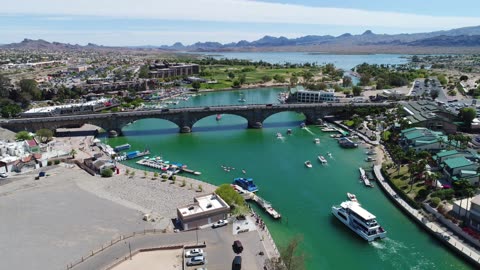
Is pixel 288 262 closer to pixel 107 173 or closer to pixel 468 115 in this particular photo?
pixel 107 173

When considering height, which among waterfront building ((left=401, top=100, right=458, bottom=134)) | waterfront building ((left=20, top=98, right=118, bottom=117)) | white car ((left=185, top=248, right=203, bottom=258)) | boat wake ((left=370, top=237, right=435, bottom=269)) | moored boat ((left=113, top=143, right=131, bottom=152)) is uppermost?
waterfront building ((left=401, top=100, right=458, bottom=134))

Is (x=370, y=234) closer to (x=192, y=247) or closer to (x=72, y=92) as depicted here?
(x=192, y=247)

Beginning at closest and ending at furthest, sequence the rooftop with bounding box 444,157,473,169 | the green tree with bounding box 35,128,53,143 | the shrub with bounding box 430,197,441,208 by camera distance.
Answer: the shrub with bounding box 430,197,441,208 < the rooftop with bounding box 444,157,473,169 < the green tree with bounding box 35,128,53,143

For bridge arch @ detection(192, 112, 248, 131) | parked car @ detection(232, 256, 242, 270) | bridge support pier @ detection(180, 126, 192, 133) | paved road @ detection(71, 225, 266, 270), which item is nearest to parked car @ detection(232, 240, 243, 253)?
paved road @ detection(71, 225, 266, 270)

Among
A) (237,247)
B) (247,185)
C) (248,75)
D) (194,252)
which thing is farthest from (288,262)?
(248,75)

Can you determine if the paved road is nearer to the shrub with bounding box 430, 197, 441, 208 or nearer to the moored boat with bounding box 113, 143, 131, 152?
the shrub with bounding box 430, 197, 441, 208

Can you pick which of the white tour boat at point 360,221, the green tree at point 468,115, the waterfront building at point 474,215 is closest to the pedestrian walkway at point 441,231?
the waterfront building at point 474,215

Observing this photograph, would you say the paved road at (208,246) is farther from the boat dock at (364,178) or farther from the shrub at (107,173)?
the boat dock at (364,178)
